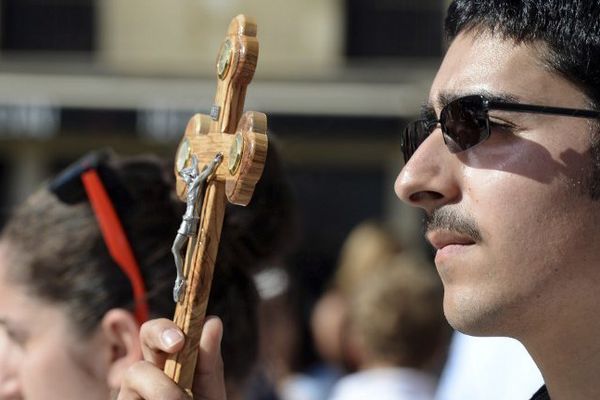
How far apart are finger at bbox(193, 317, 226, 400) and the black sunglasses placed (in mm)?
460

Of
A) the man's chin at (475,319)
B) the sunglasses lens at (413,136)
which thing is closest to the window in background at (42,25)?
the sunglasses lens at (413,136)

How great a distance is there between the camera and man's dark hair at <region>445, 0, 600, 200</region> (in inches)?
68.6

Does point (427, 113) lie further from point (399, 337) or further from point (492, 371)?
point (399, 337)

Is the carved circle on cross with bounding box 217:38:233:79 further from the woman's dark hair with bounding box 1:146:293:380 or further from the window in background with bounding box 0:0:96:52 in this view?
the window in background with bounding box 0:0:96:52

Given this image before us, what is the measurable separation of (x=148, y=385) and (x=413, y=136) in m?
0.60

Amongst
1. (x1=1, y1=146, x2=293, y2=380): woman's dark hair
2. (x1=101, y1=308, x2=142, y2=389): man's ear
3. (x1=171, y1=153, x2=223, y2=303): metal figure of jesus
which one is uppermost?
(x1=171, y1=153, x2=223, y2=303): metal figure of jesus

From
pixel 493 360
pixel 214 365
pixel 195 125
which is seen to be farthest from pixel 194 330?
pixel 493 360

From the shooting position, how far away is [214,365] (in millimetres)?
1852

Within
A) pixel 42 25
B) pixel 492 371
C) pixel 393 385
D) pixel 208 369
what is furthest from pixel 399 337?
pixel 42 25

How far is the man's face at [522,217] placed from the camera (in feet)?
5.62

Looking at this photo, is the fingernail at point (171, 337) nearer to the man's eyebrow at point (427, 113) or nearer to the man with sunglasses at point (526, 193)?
the man with sunglasses at point (526, 193)

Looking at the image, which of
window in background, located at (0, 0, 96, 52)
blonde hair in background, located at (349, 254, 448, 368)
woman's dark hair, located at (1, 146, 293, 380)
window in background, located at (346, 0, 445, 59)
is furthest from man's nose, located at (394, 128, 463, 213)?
window in background, located at (0, 0, 96, 52)

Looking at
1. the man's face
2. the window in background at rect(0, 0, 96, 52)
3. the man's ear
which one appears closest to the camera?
the man's face

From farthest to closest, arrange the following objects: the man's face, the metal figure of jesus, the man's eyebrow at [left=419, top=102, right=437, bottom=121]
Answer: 1. the man's eyebrow at [left=419, top=102, right=437, bottom=121]
2. the metal figure of jesus
3. the man's face
